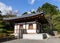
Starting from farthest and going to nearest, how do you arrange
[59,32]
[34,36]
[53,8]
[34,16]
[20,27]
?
[53,8] < [59,32] < [20,27] < [34,16] < [34,36]

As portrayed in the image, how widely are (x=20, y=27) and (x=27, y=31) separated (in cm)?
159

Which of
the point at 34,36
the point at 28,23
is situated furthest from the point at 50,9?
the point at 34,36

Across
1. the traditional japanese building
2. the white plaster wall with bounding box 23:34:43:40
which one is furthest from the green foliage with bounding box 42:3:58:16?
the white plaster wall with bounding box 23:34:43:40

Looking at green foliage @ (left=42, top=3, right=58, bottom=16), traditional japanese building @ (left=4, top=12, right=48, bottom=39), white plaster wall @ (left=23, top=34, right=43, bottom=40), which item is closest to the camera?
white plaster wall @ (left=23, top=34, right=43, bottom=40)

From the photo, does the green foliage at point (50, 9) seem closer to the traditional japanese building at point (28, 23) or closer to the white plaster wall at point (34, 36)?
the traditional japanese building at point (28, 23)

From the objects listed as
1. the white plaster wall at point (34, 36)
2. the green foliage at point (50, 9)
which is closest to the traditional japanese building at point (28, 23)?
the white plaster wall at point (34, 36)

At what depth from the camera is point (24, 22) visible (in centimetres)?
2688

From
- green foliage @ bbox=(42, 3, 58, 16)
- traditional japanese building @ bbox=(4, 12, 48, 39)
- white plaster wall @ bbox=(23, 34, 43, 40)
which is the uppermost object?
green foliage @ bbox=(42, 3, 58, 16)

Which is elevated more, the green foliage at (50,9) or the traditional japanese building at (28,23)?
the green foliage at (50,9)

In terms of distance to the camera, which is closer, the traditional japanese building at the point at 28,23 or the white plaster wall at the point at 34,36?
the white plaster wall at the point at 34,36

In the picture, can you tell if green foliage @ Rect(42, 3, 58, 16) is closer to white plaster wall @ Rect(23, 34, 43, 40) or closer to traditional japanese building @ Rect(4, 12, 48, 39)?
traditional japanese building @ Rect(4, 12, 48, 39)

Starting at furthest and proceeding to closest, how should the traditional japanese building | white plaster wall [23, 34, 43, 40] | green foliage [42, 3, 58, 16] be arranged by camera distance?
green foliage [42, 3, 58, 16] → the traditional japanese building → white plaster wall [23, 34, 43, 40]

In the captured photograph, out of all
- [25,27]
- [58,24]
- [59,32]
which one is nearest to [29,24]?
[25,27]

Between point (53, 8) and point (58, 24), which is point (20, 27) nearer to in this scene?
point (58, 24)
